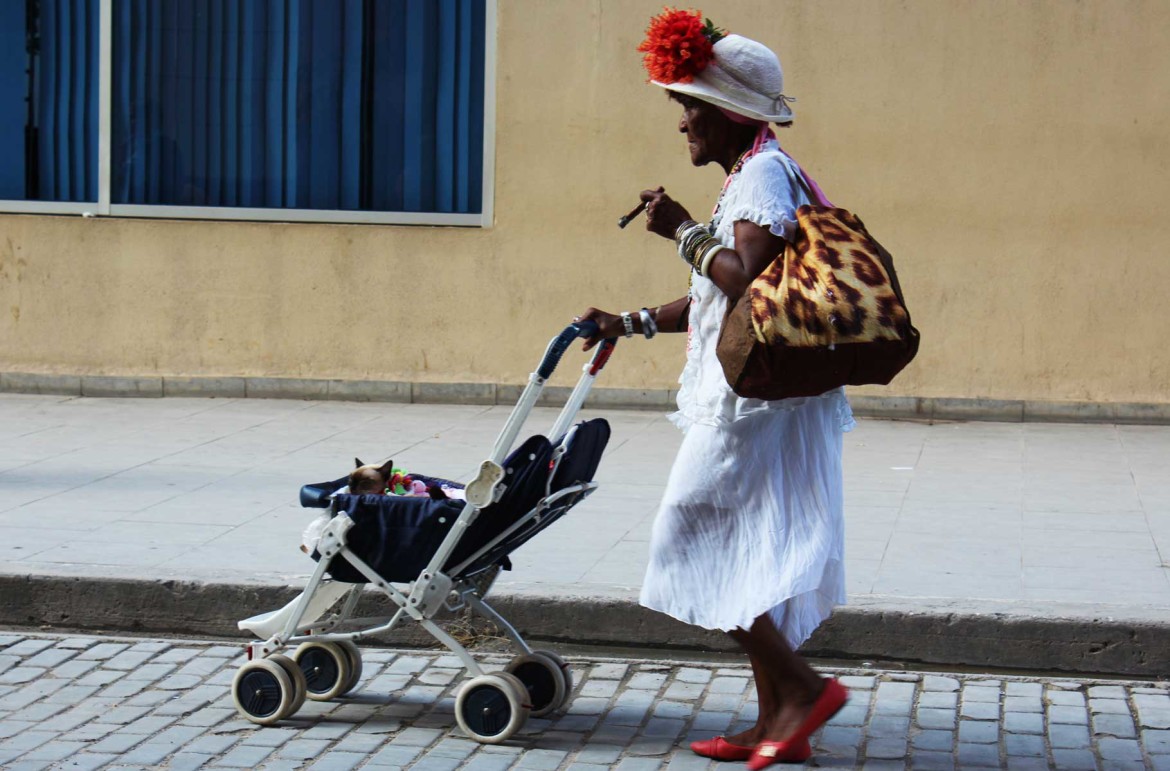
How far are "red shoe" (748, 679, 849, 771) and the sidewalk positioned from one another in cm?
115

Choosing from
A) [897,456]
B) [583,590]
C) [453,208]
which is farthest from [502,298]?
[583,590]

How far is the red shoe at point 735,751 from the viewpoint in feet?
13.8

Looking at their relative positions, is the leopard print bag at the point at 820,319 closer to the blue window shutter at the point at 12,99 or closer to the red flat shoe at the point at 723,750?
the red flat shoe at the point at 723,750

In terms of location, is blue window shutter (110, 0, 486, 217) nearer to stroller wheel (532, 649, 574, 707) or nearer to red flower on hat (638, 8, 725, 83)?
stroller wheel (532, 649, 574, 707)

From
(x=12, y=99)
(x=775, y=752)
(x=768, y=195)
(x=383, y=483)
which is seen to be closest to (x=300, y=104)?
(x=12, y=99)

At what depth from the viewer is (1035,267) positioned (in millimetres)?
9648

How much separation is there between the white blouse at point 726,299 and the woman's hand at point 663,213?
10cm

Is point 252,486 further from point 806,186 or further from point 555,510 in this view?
point 806,186

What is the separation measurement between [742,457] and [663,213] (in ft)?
2.11

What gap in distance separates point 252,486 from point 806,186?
4133 mm

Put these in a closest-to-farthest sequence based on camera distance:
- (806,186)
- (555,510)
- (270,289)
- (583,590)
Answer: (806,186) → (555,510) → (583,590) → (270,289)

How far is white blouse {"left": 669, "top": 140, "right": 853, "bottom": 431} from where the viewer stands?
396cm

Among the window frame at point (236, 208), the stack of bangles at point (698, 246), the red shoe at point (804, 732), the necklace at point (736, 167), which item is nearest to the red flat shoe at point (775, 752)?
the red shoe at point (804, 732)

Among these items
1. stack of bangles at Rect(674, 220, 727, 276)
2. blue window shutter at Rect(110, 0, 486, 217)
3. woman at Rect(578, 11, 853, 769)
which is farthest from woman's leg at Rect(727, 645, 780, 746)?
blue window shutter at Rect(110, 0, 486, 217)
